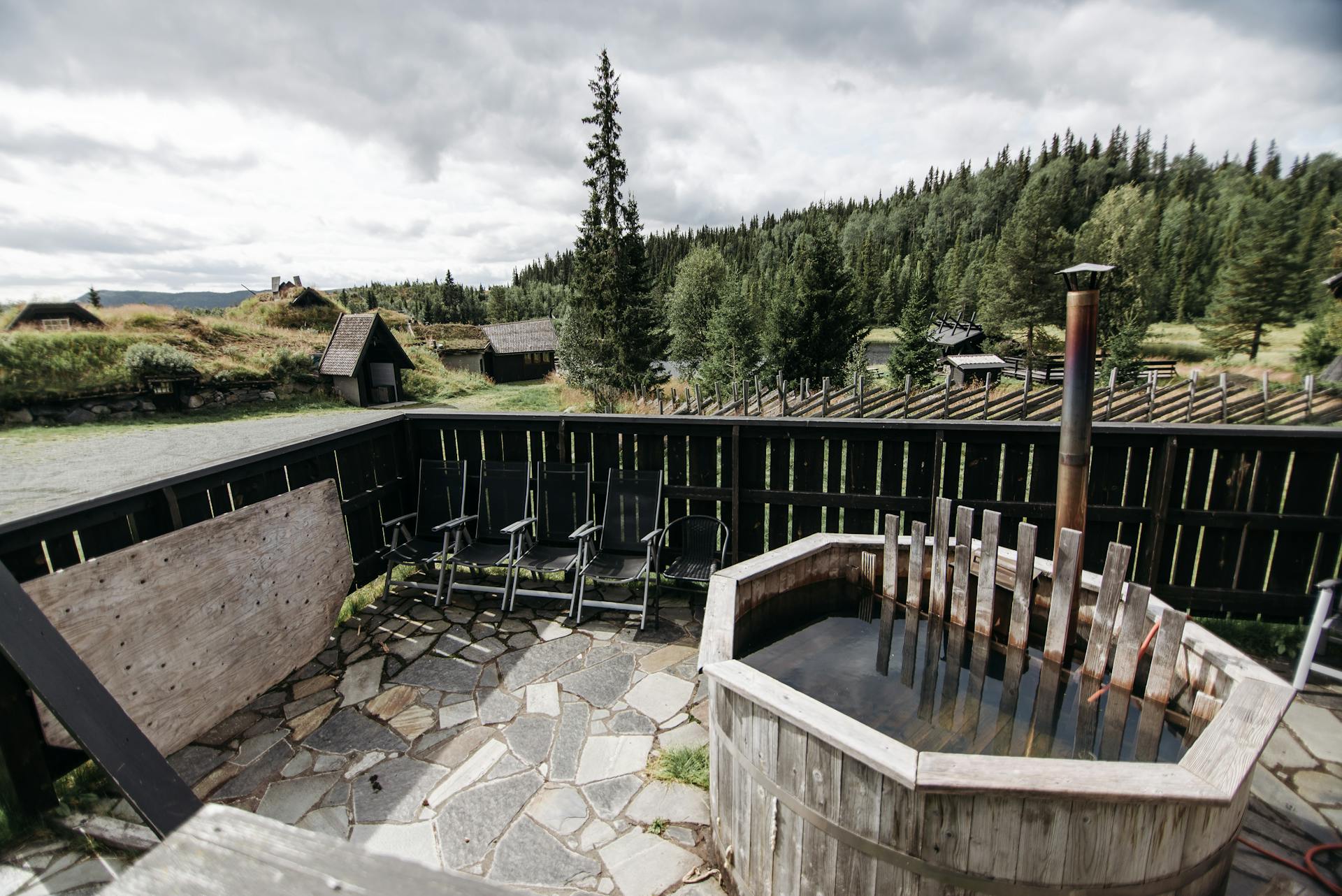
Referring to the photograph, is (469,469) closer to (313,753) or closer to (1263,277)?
(313,753)

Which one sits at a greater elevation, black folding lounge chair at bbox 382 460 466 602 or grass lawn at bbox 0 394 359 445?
black folding lounge chair at bbox 382 460 466 602

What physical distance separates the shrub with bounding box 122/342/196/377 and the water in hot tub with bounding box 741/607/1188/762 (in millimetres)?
31757

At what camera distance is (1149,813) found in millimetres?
1607

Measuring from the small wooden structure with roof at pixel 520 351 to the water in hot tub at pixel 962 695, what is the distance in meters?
48.0

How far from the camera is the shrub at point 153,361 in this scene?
2480 centimetres

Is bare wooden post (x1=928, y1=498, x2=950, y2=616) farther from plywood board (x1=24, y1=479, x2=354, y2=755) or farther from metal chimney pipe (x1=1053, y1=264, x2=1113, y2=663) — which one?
plywood board (x1=24, y1=479, x2=354, y2=755)

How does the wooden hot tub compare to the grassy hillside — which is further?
the grassy hillside

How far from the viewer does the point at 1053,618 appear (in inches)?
110

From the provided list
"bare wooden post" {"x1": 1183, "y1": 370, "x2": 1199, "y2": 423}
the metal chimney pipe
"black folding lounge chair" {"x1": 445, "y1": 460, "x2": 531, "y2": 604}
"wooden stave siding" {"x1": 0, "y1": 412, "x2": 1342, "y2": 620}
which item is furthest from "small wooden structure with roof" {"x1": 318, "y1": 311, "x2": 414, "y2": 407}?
the metal chimney pipe

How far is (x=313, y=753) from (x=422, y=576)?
218cm

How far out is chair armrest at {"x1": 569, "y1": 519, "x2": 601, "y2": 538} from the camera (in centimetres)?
446

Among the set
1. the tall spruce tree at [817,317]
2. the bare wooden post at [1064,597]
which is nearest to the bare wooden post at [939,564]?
the bare wooden post at [1064,597]

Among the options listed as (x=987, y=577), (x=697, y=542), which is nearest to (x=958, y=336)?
(x=697, y=542)

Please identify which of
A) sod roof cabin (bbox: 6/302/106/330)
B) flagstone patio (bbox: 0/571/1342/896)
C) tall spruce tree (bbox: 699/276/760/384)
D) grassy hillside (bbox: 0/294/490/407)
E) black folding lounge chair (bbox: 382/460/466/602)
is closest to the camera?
flagstone patio (bbox: 0/571/1342/896)
